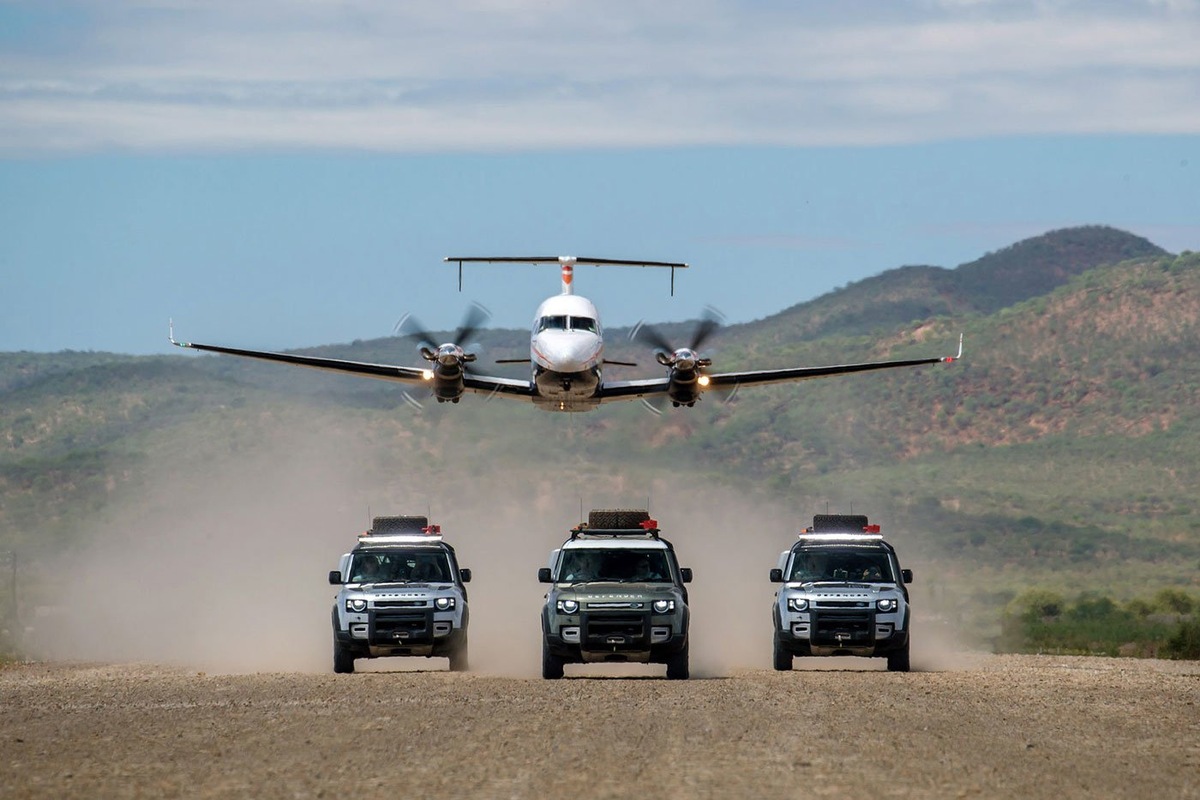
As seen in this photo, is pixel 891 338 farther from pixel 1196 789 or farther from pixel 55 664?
pixel 1196 789

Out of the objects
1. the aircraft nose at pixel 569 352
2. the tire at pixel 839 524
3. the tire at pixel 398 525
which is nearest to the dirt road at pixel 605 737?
the tire at pixel 839 524

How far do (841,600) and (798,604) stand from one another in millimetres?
707

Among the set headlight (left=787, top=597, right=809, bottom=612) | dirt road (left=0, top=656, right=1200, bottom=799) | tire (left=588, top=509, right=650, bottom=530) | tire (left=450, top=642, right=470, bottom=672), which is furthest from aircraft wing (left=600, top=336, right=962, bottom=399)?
dirt road (left=0, top=656, right=1200, bottom=799)

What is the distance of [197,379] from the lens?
157250mm

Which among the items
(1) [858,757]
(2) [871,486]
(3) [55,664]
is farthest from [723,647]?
(2) [871,486]

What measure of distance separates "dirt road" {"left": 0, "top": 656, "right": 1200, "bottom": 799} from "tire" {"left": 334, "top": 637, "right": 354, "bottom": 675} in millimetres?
692

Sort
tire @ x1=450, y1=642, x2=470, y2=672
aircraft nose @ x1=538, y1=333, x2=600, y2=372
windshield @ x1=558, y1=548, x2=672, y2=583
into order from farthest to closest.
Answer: aircraft nose @ x1=538, y1=333, x2=600, y2=372 → tire @ x1=450, y1=642, x2=470, y2=672 → windshield @ x1=558, y1=548, x2=672, y2=583

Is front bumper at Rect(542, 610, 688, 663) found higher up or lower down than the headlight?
lower down

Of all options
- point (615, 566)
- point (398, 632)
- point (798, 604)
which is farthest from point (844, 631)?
point (398, 632)

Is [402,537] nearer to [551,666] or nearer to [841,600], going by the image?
[551,666]

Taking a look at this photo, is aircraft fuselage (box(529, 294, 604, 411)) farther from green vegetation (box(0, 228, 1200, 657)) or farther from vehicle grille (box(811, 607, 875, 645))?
green vegetation (box(0, 228, 1200, 657))

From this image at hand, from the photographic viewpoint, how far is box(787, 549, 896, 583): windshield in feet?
102

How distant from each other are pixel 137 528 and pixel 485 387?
65972mm

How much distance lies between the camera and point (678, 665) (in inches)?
1128
